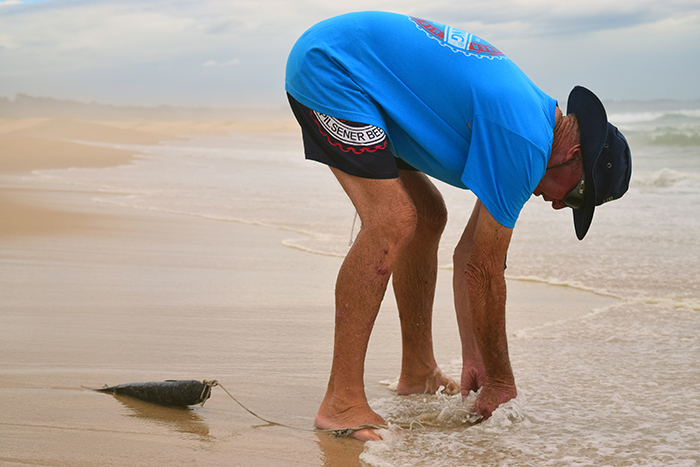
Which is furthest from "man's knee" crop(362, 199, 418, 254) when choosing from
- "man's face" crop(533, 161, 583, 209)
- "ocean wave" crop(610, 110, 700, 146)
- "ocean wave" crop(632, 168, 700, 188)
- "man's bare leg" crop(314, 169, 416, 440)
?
"ocean wave" crop(610, 110, 700, 146)

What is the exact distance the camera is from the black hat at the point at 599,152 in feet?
7.70

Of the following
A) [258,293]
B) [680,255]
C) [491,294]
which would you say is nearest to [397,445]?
[491,294]

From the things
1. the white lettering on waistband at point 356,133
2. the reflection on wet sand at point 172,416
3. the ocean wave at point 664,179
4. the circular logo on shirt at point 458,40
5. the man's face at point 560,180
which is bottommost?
the reflection on wet sand at point 172,416

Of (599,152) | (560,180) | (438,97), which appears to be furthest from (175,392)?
(599,152)

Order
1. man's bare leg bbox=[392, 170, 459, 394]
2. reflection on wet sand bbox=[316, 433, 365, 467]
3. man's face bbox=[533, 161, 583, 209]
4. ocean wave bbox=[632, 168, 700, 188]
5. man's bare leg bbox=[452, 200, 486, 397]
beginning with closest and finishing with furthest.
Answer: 1. reflection on wet sand bbox=[316, 433, 365, 467]
2. man's face bbox=[533, 161, 583, 209]
3. man's bare leg bbox=[452, 200, 486, 397]
4. man's bare leg bbox=[392, 170, 459, 394]
5. ocean wave bbox=[632, 168, 700, 188]

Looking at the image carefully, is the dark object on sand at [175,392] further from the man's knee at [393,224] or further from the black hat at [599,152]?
the black hat at [599,152]

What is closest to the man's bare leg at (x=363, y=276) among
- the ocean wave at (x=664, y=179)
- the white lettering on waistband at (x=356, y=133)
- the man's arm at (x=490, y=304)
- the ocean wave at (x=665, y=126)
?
the white lettering on waistband at (x=356, y=133)

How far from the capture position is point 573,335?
3.74 m

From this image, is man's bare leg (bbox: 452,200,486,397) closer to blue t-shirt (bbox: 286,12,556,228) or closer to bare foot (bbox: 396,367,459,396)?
bare foot (bbox: 396,367,459,396)

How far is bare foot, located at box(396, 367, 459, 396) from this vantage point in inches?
114

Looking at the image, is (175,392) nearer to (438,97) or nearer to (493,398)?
(493,398)

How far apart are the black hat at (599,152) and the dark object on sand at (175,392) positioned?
1.49 metres

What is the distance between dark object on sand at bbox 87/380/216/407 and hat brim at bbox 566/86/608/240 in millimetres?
1471

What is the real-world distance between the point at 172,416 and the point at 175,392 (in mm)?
89
